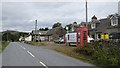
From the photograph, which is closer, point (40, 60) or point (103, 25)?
point (40, 60)

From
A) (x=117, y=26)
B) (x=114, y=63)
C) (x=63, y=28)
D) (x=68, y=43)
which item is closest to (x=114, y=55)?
(x=114, y=63)

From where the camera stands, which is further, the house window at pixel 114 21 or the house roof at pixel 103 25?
the house roof at pixel 103 25

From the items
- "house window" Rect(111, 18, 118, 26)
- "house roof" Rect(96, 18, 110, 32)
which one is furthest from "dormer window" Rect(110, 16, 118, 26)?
"house roof" Rect(96, 18, 110, 32)

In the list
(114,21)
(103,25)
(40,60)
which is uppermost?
(114,21)

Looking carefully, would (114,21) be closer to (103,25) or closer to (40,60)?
(103,25)

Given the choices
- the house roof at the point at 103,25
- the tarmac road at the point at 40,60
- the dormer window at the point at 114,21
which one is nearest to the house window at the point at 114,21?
the dormer window at the point at 114,21

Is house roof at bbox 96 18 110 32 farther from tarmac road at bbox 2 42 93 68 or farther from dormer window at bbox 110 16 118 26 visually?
tarmac road at bbox 2 42 93 68

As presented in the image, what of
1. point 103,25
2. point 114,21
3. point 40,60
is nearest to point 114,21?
point 114,21

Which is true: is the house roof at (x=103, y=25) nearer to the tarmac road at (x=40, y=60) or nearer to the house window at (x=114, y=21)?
the house window at (x=114, y=21)

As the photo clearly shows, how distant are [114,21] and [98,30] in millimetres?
6830

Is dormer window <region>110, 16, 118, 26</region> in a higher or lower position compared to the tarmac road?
higher

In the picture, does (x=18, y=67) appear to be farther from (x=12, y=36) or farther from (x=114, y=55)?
(x=12, y=36)

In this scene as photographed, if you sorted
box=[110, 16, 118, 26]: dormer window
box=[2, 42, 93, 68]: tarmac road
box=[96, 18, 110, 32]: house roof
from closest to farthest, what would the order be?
box=[2, 42, 93, 68]: tarmac road, box=[110, 16, 118, 26]: dormer window, box=[96, 18, 110, 32]: house roof

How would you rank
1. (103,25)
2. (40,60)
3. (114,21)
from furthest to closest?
(103,25) → (114,21) → (40,60)
